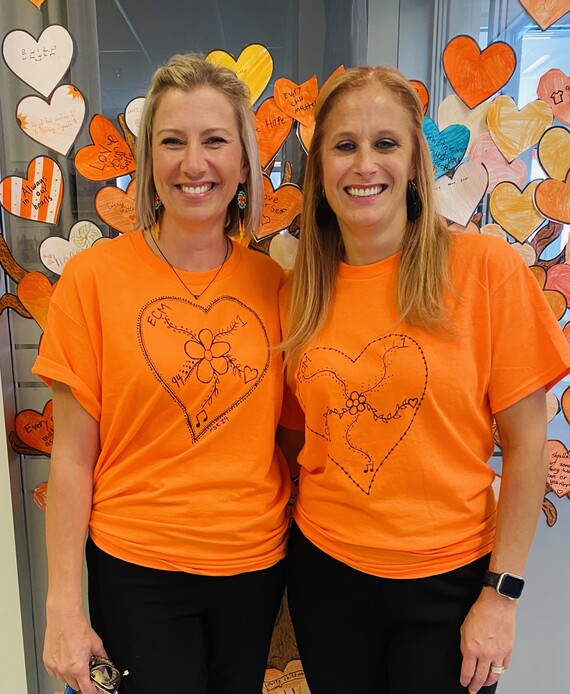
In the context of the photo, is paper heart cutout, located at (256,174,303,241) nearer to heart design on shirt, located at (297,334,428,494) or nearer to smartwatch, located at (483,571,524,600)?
heart design on shirt, located at (297,334,428,494)

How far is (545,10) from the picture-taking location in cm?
129

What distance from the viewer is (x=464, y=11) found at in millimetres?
1302

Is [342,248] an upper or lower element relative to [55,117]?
lower

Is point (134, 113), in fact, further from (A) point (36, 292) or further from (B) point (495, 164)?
(B) point (495, 164)

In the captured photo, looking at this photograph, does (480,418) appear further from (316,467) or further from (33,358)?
(33,358)

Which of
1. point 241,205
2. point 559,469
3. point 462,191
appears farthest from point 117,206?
point 559,469

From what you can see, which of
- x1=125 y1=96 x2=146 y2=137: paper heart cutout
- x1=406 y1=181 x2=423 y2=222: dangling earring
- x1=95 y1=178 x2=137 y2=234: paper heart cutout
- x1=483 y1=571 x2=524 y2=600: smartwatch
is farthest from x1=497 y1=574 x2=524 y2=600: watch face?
x1=125 y1=96 x2=146 y2=137: paper heart cutout

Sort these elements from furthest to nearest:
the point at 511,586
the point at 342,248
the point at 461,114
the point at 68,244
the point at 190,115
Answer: the point at 68,244 → the point at 461,114 → the point at 342,248 → the point at 190,115 → the point at 511,586

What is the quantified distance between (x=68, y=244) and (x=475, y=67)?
3.55 ft

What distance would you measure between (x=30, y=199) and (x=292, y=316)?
0.76m

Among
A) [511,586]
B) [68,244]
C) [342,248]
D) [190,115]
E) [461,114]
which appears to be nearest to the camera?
[511,586]

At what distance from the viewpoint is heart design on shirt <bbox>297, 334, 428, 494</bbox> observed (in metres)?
1.03

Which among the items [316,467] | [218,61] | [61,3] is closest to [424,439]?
[316,467]

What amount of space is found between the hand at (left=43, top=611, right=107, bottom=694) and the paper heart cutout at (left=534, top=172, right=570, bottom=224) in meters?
1.38
